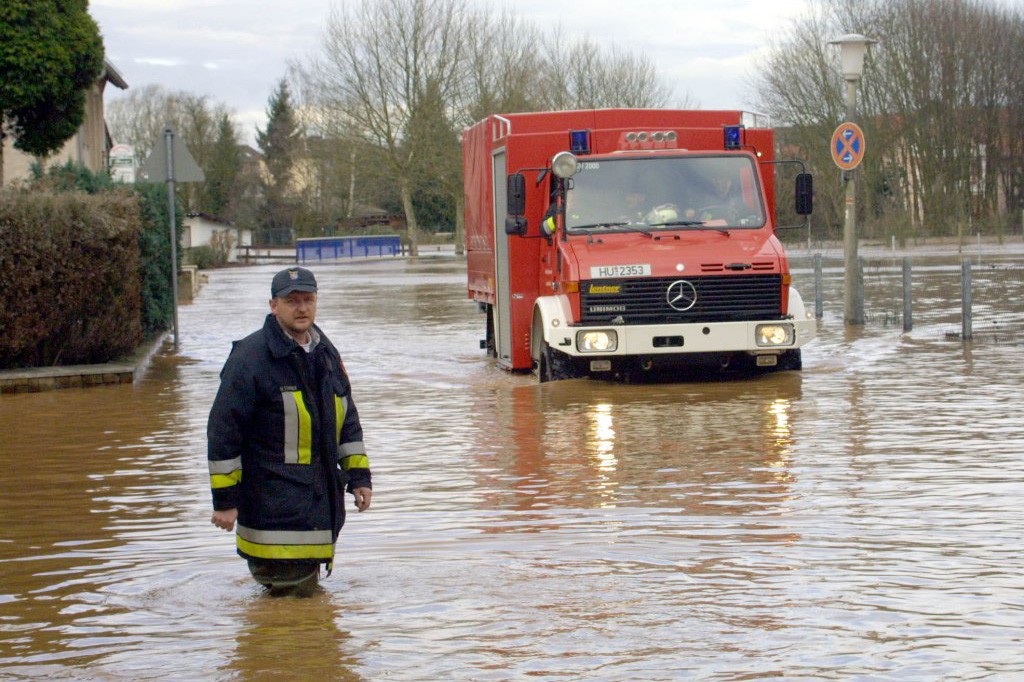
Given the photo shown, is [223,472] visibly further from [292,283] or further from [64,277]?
[64,277]

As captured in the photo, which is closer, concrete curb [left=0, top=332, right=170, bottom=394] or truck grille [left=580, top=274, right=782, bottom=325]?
truck grille [left=580, top=274, right=782, bottom=325]

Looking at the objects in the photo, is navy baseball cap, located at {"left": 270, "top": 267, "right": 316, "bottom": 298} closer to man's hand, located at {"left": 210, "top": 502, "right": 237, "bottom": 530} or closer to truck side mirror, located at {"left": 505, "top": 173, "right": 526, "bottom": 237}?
man's hand, located at {"left": 210, "top": 502, "right": 237, "bottom": 530}

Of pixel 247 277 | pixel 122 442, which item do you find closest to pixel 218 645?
pixel 122 442

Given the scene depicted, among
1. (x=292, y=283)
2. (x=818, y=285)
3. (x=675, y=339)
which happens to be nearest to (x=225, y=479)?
(x=292, y=283)

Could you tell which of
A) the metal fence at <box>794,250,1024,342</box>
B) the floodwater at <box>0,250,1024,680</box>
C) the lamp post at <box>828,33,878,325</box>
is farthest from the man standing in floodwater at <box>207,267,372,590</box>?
the lamp post at <box>828,33,878,325</box>

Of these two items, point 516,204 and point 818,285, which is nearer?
point 516,204

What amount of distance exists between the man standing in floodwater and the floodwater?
351mm

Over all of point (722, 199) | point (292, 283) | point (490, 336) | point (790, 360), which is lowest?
point (790, 360)

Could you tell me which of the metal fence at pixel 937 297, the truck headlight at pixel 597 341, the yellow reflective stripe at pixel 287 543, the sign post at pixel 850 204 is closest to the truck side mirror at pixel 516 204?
the truck headlight at pixel 597 341

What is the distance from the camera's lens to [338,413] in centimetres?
648

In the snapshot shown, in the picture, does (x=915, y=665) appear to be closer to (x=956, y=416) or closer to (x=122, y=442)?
(x=956, y=416)

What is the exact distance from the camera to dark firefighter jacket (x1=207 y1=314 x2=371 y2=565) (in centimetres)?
624

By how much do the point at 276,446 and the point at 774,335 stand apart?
361 inches

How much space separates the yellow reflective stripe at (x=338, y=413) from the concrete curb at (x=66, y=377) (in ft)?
33.8
